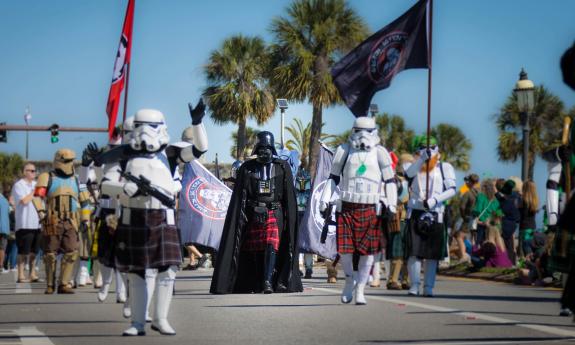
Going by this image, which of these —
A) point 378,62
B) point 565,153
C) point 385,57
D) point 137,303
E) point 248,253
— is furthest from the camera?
point 385,57

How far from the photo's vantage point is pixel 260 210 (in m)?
15.5

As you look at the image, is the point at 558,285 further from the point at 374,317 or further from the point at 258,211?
the point at 374,317

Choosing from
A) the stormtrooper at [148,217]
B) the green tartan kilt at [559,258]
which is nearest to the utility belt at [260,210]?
the stormtrooper at [148,217]

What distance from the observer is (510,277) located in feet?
65.3

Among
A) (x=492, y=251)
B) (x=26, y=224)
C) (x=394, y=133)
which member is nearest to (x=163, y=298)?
(x=26, y=224)

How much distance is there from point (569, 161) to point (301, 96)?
3546 centimetres

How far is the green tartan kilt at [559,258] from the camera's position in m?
8.20

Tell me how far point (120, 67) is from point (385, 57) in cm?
351

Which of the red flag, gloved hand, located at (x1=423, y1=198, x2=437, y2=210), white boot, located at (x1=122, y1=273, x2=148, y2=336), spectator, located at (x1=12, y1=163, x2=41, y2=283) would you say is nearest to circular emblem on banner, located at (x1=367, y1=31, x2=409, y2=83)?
gloved hand, located at (x1=423, y1=198, x2=437, y2=210)

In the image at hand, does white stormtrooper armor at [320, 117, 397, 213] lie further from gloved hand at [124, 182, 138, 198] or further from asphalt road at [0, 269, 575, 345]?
gloved hand at [124, 182, 138, 198]

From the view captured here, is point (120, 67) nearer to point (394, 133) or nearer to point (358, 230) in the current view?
point (358, 230)

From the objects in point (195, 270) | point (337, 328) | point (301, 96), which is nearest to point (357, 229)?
point (337, 328)

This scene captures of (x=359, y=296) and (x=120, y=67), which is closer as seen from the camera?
(x=359, y=296)

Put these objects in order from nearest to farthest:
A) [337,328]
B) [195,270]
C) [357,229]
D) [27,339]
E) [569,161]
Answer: [569,161] < [27,339] < [337,328] < [357,229] < [195,270]
